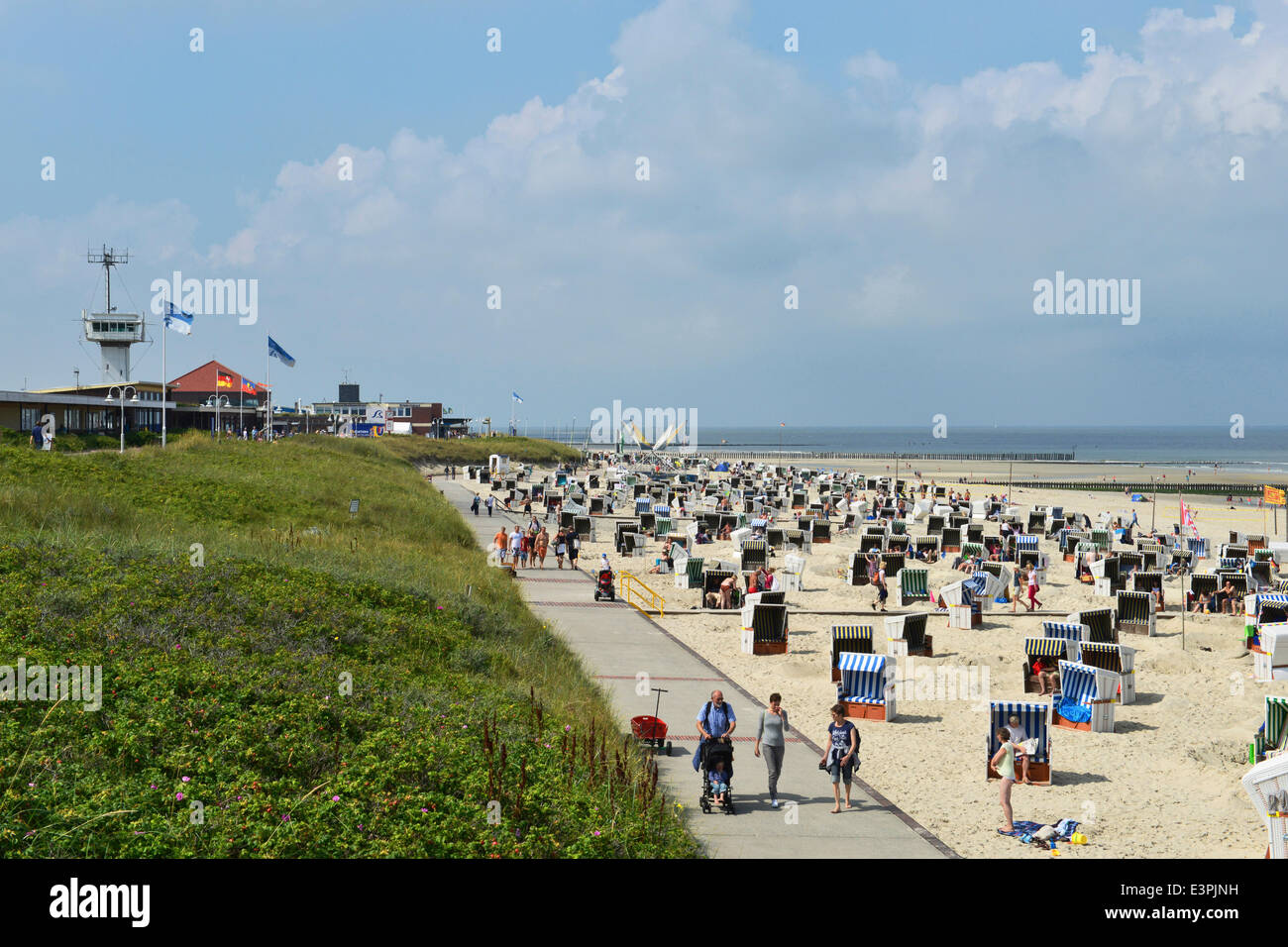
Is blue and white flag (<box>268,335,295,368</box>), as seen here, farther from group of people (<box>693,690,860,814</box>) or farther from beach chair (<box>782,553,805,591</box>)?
group of people (<box>693,690,860,814</box>)

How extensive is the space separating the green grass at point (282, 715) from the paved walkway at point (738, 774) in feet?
2.28

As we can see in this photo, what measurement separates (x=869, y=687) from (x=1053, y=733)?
2683 mm

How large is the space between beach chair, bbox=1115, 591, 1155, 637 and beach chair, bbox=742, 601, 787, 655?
7.98 meters

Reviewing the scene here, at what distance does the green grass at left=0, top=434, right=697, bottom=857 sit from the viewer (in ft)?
24.3

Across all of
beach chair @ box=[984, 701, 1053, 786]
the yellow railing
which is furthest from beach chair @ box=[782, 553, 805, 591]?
beach chair @ box=[984, 701, 1053, 786]

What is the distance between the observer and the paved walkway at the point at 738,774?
910 cm

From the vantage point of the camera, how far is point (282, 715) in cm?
947

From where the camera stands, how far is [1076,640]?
54.7 ft
